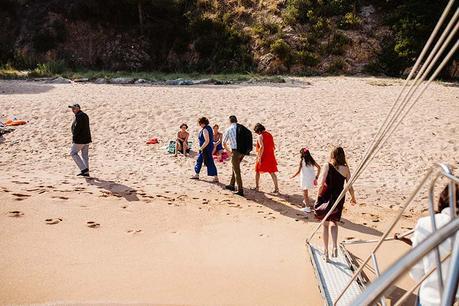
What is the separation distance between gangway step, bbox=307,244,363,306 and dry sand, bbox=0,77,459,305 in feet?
0.55

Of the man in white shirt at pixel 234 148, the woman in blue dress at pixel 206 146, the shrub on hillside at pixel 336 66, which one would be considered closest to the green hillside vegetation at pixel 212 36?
the shrub on hillside at pixel 336 66

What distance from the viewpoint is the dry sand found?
4.34 meters

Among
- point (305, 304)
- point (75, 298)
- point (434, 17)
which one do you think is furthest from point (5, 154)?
point (434, 17)

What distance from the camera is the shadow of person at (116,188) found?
23.4ft

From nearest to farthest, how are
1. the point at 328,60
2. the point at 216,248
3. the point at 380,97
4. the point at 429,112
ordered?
the point at 216,248
the point at 429,112
the point at 380,97
the point at 328,60

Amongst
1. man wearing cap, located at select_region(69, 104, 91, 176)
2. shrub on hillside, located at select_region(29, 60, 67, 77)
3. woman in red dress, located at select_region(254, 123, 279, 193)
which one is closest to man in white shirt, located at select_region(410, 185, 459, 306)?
woman in red dress, located at select_region(254, 123, 279, 193)

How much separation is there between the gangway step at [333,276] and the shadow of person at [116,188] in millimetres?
3579

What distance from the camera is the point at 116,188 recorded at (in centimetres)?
762

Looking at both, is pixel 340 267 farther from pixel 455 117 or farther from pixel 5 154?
pixel 455 117

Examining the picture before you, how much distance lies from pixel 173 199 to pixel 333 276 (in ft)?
11.9

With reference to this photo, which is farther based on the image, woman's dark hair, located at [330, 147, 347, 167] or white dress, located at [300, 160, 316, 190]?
white dress, located at [300, 160, 316, 190]

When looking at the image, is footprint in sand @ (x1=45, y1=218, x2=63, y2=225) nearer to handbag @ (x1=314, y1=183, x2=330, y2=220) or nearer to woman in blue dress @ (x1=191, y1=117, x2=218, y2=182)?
woman in blue dress @ (x1=191, y1=117, x2=218, y2=182)

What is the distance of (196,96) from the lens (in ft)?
50.3

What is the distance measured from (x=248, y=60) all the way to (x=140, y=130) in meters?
16.3
